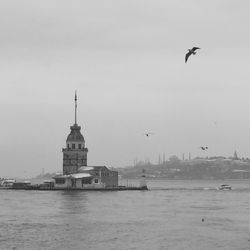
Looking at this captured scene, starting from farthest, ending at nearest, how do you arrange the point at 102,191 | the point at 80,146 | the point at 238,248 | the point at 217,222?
1. the point at 80,146
2. the point at 102,191
3. the point at 217,222
4. the point at 238,248

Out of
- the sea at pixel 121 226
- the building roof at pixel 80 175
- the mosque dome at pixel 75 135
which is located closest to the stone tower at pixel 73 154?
the mosque dome at pixel 75 135

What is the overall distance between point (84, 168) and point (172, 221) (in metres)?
70.6

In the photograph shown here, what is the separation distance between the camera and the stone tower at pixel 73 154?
487 ft

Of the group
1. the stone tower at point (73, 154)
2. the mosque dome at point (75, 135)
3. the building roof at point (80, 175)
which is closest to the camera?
the building roof at point (80, 175)

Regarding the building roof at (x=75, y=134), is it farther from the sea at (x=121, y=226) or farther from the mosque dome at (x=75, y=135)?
the sea at (x=121, y=226)

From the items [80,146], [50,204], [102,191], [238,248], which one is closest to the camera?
[238,248]

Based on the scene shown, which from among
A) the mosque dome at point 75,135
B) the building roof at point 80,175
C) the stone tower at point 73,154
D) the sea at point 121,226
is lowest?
the sea at point 121,226

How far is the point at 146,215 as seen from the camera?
81875 millimetres

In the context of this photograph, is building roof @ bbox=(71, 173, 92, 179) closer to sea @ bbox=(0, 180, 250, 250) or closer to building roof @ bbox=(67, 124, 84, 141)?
building roof @ bbox=(67, 124, 84, 141)

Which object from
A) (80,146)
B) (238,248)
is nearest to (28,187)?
(80,146)

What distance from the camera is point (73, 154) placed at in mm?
148625

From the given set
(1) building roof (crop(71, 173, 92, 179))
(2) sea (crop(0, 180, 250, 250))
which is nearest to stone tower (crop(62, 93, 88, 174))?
(1) building roof (crop(71, 173, 92, 179))

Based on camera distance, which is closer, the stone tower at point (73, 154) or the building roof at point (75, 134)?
the stone tower at point (73, 154)

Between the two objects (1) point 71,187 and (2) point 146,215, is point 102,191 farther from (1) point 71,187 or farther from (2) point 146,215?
(2) point 146,215
